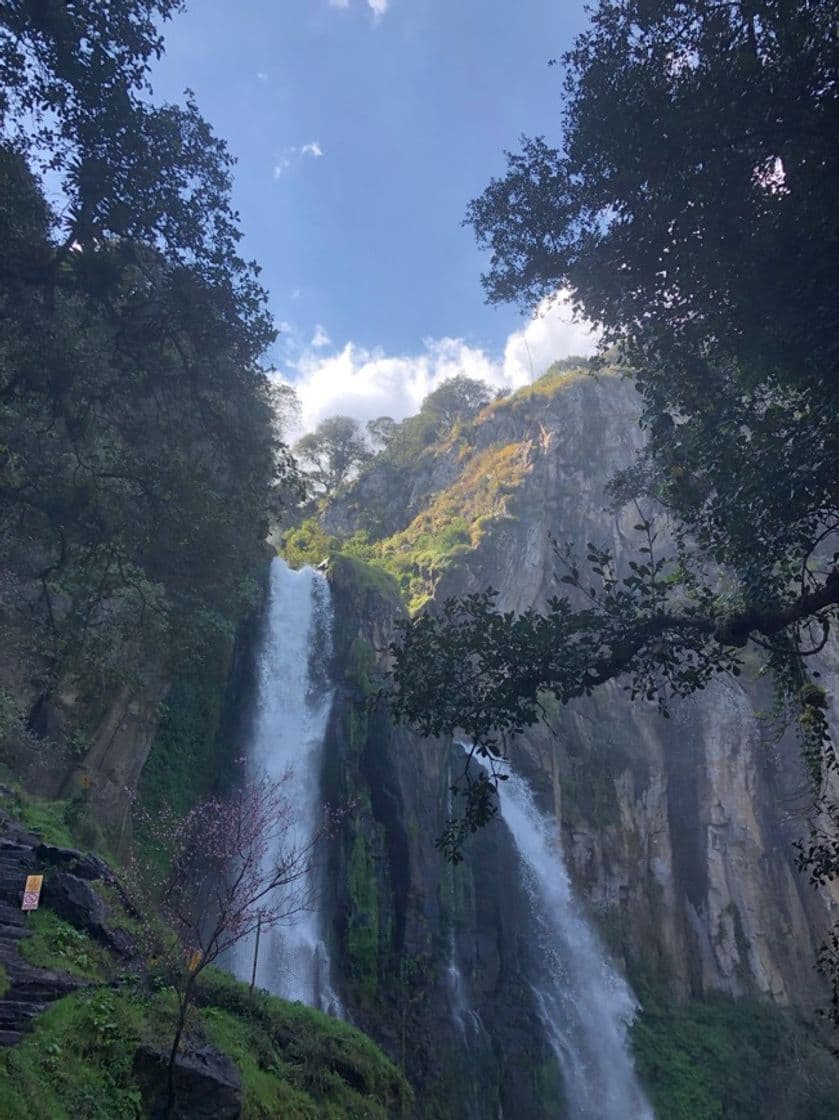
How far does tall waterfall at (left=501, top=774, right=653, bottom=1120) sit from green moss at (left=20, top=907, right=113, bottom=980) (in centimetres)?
1383

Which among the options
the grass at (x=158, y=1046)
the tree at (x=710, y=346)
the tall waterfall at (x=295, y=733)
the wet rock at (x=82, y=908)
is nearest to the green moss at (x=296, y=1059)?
the grass at (x=158, y=1046)

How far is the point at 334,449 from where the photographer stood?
55438 mm

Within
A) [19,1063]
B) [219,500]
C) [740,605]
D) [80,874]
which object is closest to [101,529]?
[219,500]

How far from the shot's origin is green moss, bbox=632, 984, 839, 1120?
23.1 metres

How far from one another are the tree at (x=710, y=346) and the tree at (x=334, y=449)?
149ft

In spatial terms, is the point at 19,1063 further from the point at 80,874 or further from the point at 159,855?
the point at 159,855

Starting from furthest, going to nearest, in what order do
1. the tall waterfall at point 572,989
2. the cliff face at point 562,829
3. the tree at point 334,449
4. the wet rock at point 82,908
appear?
the tree at point 334,449
the tall waterfall at point 572,989
the cliff face at point 562,829
the wet rock at point 82,908

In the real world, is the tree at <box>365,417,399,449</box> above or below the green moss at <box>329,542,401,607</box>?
above

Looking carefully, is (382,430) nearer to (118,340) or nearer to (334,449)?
(334,449)

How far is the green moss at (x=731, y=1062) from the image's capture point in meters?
23.1

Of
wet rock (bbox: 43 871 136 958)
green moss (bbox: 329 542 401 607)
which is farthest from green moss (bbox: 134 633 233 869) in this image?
wet rock (bbox: 43 871 136 958)

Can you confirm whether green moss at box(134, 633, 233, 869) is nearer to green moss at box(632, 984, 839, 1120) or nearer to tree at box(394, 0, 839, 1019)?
tree at box(394, 0, 839, 1019)

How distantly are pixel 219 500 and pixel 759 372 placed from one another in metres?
6.88

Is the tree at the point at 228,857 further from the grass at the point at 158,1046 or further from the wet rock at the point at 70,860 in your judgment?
the grass at the point at 158,1046
